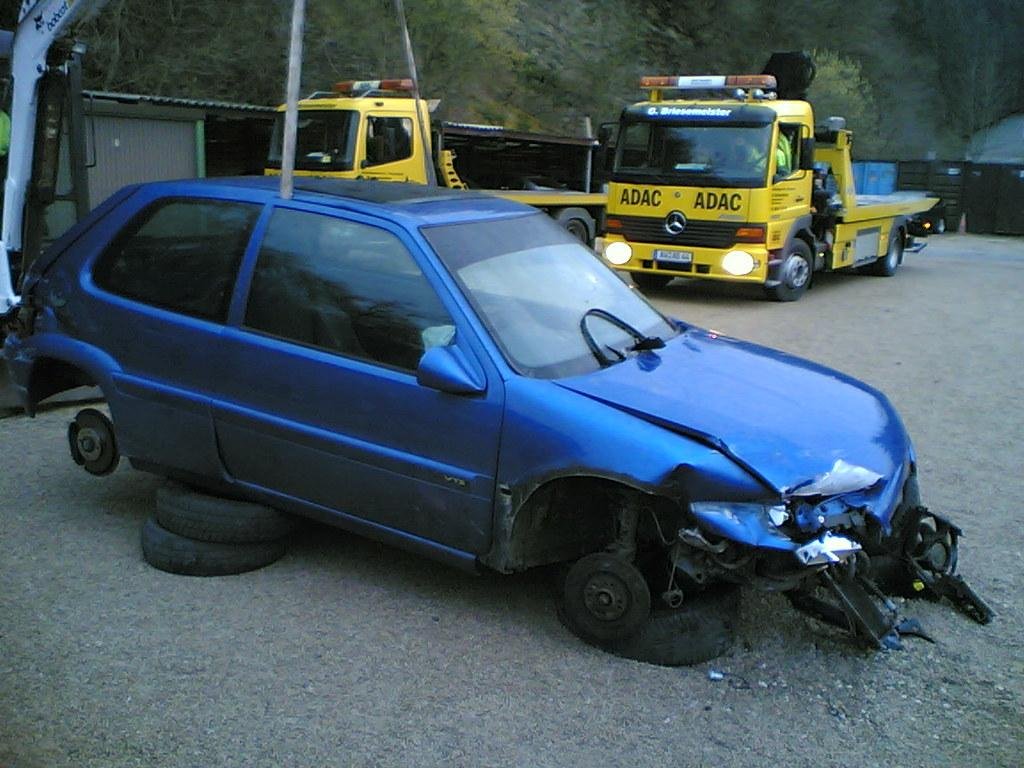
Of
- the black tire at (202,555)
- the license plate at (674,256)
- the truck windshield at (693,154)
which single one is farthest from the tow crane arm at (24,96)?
the license plate at (674,256)

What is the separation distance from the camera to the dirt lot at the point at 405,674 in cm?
325

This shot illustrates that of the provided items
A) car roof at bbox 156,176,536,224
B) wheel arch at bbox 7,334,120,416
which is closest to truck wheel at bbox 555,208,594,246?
car roof at bbox 156,176,536,224

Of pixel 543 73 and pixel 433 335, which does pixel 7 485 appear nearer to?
pixel 433 335

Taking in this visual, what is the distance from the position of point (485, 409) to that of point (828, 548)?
1.28 metres

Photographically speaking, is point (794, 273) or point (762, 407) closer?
point (762, 407)

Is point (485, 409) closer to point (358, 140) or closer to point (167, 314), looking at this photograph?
point (167, 314)

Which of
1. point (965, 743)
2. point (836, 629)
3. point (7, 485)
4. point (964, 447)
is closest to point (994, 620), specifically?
point (836, 629)

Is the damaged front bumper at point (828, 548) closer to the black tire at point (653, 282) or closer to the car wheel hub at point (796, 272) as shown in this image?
the car wheel hub at point (796, 272)

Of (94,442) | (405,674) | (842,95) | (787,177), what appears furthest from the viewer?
(842,95)

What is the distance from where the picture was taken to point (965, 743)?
→ 333 centimetres

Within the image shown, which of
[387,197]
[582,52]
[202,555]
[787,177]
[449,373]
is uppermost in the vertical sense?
[582,52]

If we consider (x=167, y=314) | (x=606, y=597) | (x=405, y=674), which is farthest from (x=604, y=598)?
(x=167, y=314)

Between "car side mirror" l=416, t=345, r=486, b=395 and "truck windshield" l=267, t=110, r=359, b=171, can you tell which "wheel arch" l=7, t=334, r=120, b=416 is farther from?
"truck windshield" l=267, t=110, r=359, b=171

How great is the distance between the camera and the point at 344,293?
416 cm
